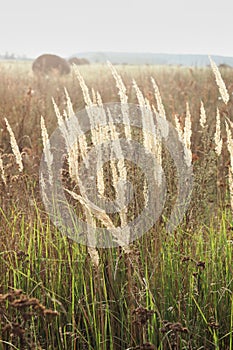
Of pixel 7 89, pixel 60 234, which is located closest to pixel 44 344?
pixel 60 234

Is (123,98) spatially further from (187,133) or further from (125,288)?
(125,288)

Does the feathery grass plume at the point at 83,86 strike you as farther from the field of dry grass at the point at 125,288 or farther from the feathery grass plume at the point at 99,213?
the feathery grass plume at the point at 99,213

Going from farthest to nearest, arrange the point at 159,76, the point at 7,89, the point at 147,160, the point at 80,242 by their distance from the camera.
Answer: the point at 159,76 → the point at 7,89 → the point at 147,160 → the point at 80,242

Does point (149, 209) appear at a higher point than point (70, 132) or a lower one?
lower

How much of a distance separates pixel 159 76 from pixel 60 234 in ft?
27.1

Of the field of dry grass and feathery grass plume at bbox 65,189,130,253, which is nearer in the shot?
feathery grass plume at bbox 65,189,130,253

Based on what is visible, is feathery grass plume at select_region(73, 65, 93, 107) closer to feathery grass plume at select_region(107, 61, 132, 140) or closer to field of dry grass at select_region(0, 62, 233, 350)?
feathery grass plume at select_region(107, 61, 132, 140)

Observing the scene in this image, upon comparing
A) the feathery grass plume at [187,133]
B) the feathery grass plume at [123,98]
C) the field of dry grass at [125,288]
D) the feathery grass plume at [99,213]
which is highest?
the feathery grass plume at [123,98]

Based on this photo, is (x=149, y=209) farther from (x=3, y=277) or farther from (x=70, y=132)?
(x=3, y=277)

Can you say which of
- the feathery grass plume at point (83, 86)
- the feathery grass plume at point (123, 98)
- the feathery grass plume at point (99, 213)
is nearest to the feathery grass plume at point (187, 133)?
the feathery grass plume at point (123, 98)

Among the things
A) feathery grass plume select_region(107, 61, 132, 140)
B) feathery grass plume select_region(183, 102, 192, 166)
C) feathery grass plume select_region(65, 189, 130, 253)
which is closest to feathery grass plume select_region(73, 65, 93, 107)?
feathery grass plume select_region(107, 61, 132, 140)

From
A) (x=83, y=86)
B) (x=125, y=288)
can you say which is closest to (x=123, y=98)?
(x=83, y=86)

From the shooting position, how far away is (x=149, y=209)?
2.32 metres

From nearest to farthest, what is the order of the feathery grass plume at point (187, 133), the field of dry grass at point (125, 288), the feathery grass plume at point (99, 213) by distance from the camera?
the feathery grass plume at point (99, 213), the field of dry grass at point (125, 288), the feathery grass plume at point (187, 133)
